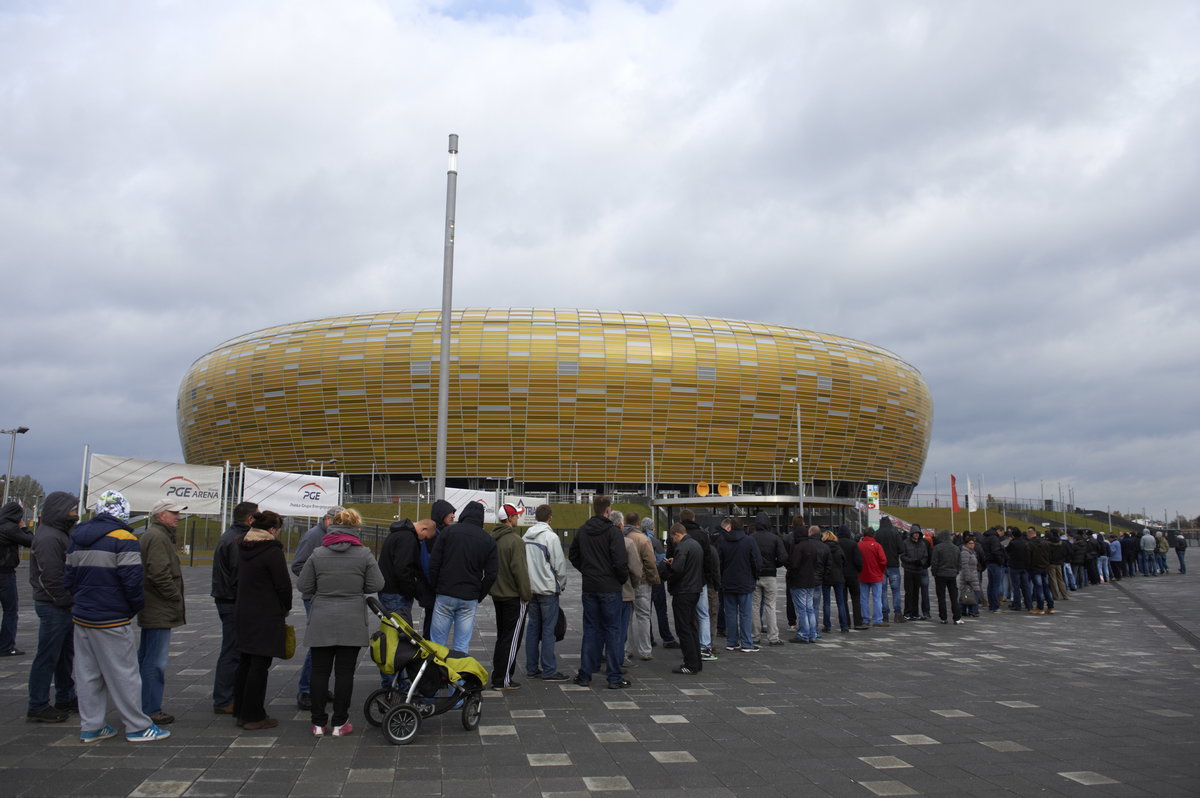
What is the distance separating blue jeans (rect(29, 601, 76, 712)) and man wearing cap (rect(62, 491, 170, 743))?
0.65m

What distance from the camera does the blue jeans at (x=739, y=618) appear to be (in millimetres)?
11492

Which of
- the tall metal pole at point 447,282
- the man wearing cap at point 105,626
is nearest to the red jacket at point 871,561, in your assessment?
the tall metal pole at point 447,282

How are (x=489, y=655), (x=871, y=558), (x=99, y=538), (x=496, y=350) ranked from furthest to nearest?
(x=496, y=350)
(x=871, y=558)
(x=489, y=655)
(x=99, y=538)

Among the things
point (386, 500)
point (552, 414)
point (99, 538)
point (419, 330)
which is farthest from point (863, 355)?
point (99, 538)

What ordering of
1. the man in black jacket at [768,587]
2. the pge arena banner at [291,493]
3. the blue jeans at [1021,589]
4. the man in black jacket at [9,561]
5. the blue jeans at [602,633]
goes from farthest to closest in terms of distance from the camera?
the pge arena banner at [291,493], the blue jeans at [1021,589], the man in black jacket at [768,587], the man in black jacket at [9,561], the blue jeans at [602,633]

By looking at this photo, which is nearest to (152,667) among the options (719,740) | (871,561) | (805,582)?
(719,740)

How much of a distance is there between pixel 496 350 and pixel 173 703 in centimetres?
5332

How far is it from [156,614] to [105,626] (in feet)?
1.83

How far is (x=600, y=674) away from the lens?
9664 millimetres

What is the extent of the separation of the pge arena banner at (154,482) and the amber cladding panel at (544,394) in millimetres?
41466

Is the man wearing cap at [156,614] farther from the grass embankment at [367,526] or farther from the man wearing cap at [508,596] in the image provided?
the grass embankment at [367,526]

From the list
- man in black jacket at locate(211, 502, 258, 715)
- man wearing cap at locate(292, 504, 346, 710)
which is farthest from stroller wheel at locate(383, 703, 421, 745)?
man in black jacket at locate(211, 502, 258, 715)

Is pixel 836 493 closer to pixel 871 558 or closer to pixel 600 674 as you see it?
pixel 871 558

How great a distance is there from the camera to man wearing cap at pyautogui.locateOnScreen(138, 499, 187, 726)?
22.4 ft
